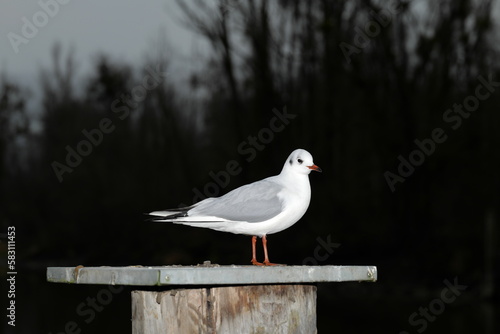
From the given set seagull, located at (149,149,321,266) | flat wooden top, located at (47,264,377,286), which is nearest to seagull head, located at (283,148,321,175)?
seagull, located at (149,149,321,266)

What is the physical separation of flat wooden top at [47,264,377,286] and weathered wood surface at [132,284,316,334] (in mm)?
96

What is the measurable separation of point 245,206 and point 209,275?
1.21 metres

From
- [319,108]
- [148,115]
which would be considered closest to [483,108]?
[319,108]

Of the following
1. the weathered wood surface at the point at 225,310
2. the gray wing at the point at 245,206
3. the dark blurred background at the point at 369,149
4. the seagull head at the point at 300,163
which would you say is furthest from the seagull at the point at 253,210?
the dark blurred background at the point at 369,149

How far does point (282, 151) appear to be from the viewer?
2166cm

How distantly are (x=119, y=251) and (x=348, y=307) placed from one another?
45.0 ft

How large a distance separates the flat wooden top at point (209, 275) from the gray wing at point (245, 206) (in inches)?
34.9

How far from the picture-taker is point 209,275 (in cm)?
286

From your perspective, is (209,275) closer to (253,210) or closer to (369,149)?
(253,210)

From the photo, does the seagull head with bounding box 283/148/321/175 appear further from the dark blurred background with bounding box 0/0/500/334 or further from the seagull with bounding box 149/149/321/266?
the dark blurred background with bounding box 0/0/500/334

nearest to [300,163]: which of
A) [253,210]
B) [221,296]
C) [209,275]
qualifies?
[253,210]

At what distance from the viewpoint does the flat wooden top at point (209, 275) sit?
2.83 metres

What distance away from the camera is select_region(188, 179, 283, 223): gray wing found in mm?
3990

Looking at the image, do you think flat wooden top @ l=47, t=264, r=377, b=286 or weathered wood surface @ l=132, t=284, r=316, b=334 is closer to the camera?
flat wooden top @ l=47, t=264, r=377, b=286
